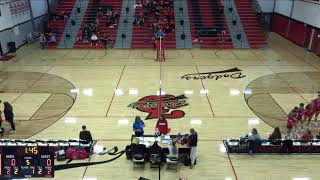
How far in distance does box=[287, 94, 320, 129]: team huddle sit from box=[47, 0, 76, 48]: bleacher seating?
21.1m

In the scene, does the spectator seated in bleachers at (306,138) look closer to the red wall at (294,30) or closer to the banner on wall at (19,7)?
the red wall at (294,30)

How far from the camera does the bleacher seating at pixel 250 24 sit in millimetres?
28172

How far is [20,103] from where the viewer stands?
15672 mm

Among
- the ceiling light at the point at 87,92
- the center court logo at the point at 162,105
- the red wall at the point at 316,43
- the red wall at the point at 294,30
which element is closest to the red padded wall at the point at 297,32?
the red wall at the point at 294,30

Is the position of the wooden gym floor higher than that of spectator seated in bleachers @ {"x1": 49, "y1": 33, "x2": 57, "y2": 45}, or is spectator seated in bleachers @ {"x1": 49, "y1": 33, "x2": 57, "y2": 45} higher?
spectator seated in bleachers @ {"x1": 49, "y1": 33, "x2": 57, "y2": 45}

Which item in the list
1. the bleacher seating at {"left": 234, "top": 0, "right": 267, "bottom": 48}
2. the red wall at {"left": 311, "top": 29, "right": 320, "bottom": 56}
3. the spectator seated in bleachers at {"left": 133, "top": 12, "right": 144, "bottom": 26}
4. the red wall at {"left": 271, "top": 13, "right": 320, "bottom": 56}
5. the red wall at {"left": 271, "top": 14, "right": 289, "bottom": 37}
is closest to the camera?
the red wall at {"left": 311, "top": 29, "right": 320, "bottom": 56}

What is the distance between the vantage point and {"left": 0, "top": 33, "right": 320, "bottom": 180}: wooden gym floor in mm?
10625

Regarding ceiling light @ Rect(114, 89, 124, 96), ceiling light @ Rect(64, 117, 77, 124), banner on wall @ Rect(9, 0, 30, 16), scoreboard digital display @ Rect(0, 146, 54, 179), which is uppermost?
banner on wall @ Rect(9, 0, 30, 16)

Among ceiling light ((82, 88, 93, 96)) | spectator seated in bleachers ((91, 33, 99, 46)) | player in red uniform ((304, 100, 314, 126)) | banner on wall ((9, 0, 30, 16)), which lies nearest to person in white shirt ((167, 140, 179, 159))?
player in red uniform ((304, 100, 314, 126))

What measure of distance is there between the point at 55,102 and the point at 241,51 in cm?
1647

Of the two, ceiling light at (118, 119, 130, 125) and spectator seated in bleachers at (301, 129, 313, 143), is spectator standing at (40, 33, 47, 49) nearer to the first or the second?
ceiling light at (118, 119, 130, 125)

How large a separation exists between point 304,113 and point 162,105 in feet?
20.4

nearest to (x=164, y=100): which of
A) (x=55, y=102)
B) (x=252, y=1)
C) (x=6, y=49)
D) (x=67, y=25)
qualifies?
(x=55, y=102)

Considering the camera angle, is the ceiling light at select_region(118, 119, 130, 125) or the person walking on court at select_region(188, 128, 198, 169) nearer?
the person walking on court at select_region(188, 128, 198, 169)
